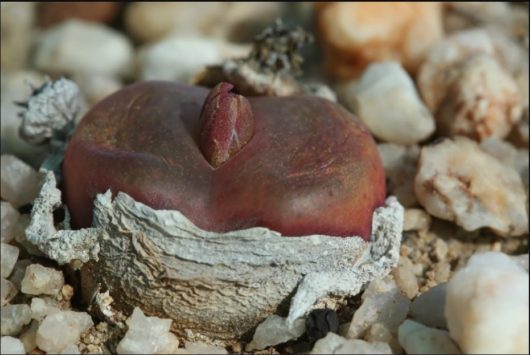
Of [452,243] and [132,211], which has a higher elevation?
[132,211]

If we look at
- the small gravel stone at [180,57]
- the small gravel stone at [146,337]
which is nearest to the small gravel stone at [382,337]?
the small gravel stone at [146,337]

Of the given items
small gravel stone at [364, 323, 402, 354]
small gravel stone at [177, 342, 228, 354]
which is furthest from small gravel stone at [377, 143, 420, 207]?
small gravel stone at [177, 342, 228, 354]

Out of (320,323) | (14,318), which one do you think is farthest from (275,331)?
(14,318)

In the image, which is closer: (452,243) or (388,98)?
(452,243)

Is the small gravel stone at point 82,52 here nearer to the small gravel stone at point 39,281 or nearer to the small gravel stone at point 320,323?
the small gravel stone at point 39,281

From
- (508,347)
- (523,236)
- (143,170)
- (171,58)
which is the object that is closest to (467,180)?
(523,236)

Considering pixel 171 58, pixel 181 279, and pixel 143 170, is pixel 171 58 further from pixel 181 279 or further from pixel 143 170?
pixel 181 279

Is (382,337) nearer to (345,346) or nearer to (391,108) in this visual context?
(345,346)

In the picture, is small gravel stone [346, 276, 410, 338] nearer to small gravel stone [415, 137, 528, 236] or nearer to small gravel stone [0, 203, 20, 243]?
small gravel stone [415, 137, 528, 236]
